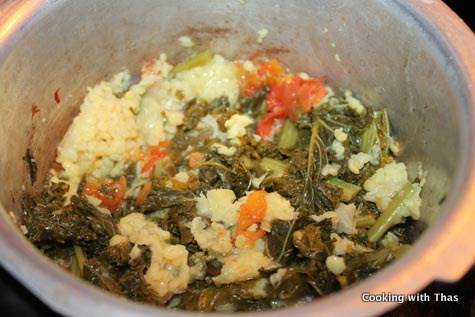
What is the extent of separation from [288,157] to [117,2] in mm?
1311

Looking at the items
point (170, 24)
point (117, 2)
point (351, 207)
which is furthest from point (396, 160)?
point (117, 2)

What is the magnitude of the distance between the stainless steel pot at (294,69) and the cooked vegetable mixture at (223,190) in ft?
0.39

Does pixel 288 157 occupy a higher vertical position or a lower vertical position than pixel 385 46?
lower

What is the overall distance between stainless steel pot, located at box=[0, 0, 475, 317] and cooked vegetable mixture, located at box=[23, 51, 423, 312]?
118 millimetres

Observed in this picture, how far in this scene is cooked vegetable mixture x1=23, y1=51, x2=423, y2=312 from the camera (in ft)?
7.89

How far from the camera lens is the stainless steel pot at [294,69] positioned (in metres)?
1.75

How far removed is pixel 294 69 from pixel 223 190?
3.51 ft

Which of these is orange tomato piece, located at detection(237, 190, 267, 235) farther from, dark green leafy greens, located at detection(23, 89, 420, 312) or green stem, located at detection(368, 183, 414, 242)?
green stem, located at detection(368, 183, 414, 242)

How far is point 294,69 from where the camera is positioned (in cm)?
332

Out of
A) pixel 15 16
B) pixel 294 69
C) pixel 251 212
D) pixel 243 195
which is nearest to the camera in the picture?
pixel 15 16

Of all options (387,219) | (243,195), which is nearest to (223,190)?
(243,195)

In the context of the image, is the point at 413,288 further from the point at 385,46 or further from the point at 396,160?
the point at 385,46

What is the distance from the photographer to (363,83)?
3059mm

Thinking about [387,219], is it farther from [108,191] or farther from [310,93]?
[108,191]
